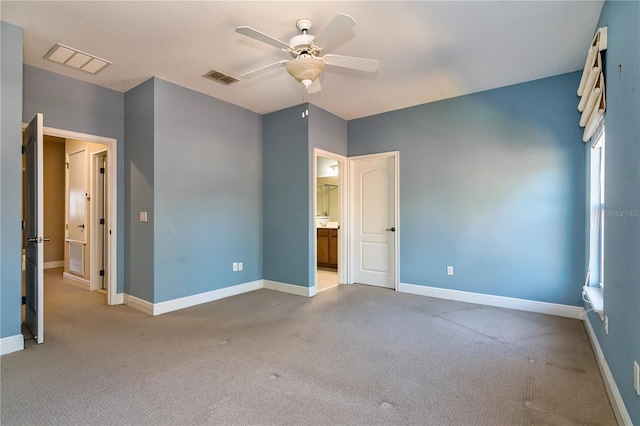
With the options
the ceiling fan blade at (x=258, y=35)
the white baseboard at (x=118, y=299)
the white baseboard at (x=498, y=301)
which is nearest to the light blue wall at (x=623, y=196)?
the white baseboard at (x=498, y=301)

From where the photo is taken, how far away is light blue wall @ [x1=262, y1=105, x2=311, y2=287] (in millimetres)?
4547

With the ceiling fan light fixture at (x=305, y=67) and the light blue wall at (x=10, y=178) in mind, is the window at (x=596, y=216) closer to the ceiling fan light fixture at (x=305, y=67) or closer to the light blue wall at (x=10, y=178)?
the ceiling fan light fixture at (x=305, y=67)

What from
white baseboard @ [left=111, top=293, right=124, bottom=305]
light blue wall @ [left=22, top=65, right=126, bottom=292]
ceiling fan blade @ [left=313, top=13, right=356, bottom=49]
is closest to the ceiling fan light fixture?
ceiling fan blade @ [left=313, top=13, right=356, bottom=49]

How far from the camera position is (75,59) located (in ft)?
10.6

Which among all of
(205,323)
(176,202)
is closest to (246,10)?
(176,202)

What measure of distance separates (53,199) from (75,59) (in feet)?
17.0

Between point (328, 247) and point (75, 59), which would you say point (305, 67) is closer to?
point (75, 59)

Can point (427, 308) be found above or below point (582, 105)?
below

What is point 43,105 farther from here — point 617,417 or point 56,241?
point 617,417

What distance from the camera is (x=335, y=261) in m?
6.57

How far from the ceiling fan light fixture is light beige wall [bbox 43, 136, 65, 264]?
677 cm

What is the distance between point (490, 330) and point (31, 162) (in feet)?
15.4

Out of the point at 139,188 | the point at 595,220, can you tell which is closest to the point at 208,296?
the point at 139,188

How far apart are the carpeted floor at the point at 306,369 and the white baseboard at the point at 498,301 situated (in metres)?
0.17
